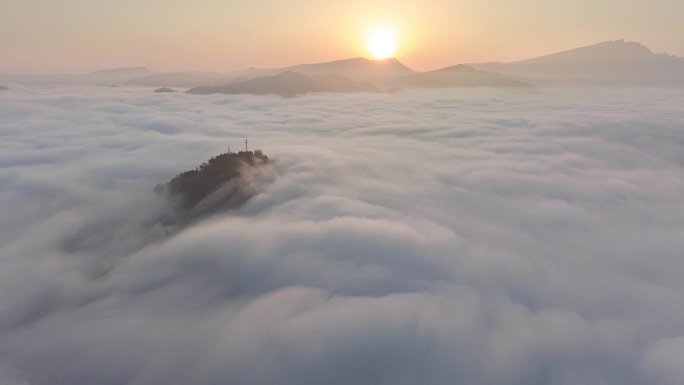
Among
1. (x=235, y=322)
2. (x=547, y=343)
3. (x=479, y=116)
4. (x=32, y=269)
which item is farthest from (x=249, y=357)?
(x=479, y=116)

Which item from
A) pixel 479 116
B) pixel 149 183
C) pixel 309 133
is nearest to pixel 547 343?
pixel 149 183

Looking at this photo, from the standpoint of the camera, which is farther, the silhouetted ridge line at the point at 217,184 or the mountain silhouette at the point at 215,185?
the silhouetted ridge line at the point at 217,184

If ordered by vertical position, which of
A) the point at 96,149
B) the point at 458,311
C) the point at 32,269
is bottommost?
the point at 32,269

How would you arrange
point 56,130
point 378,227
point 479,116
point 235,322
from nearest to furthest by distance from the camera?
point 235,322
point 378,227
point 56,130
point 479,116

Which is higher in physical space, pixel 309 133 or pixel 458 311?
pixel 309 133

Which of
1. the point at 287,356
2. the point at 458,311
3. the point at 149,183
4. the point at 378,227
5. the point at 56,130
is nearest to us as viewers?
the point at 287,356

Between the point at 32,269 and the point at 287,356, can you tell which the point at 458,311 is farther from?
the point at 32,269

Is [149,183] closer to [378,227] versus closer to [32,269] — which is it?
[32,269]

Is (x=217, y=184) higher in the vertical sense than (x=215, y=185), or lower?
higher

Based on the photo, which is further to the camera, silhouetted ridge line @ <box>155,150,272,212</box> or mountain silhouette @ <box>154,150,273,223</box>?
silhouetted ridge line @ <box>155,150,272,212</box>

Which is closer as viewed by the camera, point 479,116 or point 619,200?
point 619,200
